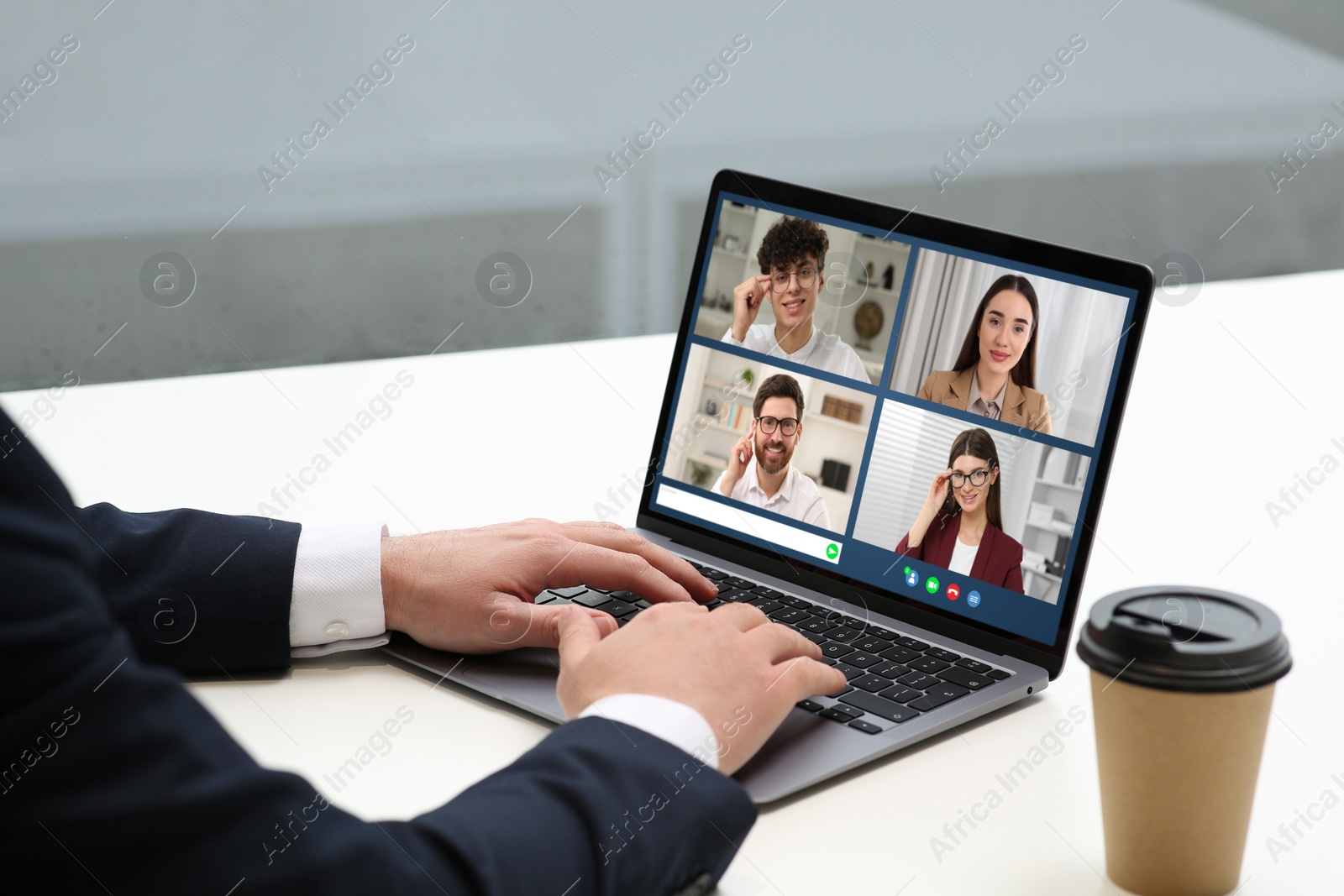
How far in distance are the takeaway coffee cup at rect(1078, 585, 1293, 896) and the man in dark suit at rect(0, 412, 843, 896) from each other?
0.19 metres

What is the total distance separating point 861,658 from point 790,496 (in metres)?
0.18

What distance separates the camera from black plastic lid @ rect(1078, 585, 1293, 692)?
0.56 meters

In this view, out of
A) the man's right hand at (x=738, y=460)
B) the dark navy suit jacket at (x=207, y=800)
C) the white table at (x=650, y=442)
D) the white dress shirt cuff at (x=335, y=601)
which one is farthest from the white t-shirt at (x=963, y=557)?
the white dress shirt cuff at (x=335, y=601)

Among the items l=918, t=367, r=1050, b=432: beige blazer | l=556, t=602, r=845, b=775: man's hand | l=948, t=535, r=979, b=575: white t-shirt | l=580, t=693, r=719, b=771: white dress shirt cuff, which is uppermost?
l=918, t=367, r=1050, b=432: beige blazer

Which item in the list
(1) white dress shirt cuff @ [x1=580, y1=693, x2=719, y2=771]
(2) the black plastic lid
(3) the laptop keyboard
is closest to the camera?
(2) the black plastic lid

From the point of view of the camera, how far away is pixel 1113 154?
4395 millimetres

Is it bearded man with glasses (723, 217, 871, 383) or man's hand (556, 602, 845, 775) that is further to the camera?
bearded man with glasses (723, 217, 871, 383)

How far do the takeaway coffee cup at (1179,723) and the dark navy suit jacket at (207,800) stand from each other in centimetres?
19

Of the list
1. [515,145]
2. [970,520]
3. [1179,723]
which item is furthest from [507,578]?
[515,145]

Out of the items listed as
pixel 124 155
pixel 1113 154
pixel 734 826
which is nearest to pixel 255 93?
pixel 124 155

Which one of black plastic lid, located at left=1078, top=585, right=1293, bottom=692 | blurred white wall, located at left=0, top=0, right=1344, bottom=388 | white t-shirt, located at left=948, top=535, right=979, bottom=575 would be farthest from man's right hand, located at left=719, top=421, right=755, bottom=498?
blurred white wall, located at left=0, top=0, right=1344, bottom=388

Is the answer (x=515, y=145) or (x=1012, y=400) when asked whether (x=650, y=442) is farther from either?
(x=515, y=145)

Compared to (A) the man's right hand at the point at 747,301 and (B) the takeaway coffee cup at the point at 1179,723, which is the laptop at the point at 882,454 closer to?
(A) the man's right hand at the point at 747,301

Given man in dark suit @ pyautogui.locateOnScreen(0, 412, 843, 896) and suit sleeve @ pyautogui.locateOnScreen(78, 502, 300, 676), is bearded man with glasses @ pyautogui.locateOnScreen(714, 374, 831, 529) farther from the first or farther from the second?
suit sleeve @ pyautogui.locateOnScreen(78, 502, 300, 676)
